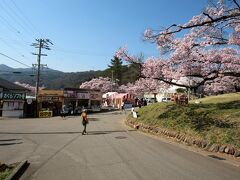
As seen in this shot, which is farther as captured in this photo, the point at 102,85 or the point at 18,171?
the point at 102,85

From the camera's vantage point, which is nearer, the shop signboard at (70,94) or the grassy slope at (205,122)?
the grassy slope at (205,122)

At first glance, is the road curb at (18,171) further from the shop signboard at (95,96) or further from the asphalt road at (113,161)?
the shop signboard at (95,96)

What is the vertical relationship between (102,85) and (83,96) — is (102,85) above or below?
above

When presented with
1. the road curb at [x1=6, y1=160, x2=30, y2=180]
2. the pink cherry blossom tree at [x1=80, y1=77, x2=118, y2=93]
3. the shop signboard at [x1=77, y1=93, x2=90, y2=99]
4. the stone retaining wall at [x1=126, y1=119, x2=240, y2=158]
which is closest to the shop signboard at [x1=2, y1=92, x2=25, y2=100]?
the shop signboard at [x1=77, y1=93, x2=90, y2=99]

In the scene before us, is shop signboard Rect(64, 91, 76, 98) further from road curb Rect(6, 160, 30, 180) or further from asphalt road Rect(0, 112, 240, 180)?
road curb Rect(6, 160, 30, 180)

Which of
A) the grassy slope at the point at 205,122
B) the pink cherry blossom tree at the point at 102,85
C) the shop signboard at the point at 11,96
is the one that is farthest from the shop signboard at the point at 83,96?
the pink cherry blossom tree at the point at 102,85

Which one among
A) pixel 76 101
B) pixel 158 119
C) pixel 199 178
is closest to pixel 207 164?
pixel 199 178

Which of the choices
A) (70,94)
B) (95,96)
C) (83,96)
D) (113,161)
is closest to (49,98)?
(70,94)

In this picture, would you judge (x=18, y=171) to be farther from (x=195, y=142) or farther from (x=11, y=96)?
(x=11, y=96)

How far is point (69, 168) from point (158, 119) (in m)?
13.7

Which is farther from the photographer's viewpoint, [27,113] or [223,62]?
[27,113]

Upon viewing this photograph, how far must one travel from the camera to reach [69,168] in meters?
10.3

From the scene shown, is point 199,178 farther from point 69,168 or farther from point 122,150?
point 122,150

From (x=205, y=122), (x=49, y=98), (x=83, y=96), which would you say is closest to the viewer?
(x=205, y=122)
